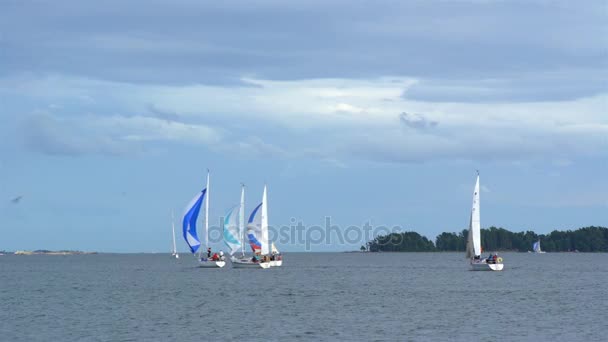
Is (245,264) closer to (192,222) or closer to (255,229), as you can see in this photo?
(255,229)

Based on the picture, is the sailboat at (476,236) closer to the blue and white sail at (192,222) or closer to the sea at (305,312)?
the sea at (305,312)

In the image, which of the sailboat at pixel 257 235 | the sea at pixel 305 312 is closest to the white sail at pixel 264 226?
the sailboat at pixel 257 235

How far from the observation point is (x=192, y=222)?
109 metres

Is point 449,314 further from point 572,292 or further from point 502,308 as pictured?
point 572,292

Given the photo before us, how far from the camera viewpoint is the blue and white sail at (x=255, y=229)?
113m

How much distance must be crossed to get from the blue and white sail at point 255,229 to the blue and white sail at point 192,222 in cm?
640

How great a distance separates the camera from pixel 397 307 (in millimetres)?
61406

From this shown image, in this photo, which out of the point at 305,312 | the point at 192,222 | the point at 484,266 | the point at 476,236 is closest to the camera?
the point at 305,312

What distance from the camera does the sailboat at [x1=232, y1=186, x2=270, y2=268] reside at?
11338cm

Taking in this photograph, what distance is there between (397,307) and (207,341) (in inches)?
791

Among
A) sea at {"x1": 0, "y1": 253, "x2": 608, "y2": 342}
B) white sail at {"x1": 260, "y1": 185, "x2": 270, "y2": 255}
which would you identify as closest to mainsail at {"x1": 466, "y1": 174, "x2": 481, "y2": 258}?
sea at {"x1": 0, "y1": 253, "x2": 608, "y2": 342}

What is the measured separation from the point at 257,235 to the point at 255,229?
0.86 metres

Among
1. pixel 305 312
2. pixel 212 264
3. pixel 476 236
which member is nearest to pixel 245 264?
pixel 212 264

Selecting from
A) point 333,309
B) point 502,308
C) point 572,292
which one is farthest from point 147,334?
point 572,292
